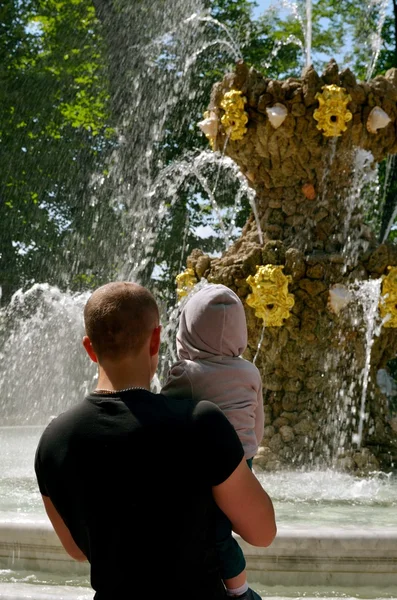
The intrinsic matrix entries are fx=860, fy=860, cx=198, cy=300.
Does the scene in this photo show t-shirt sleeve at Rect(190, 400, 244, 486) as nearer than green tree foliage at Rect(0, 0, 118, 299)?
Yes

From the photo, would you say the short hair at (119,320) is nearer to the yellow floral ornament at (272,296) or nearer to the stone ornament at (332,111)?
the yellow floral ornament at (272,296)

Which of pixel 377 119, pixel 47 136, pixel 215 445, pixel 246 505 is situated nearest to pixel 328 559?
pixel 246 505

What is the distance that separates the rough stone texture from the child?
4.00m

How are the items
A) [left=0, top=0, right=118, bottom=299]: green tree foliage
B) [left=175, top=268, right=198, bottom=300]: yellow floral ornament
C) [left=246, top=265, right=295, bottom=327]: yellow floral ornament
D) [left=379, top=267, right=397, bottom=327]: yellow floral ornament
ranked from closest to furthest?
[left=246, top=265, right=295, bottom=327]: yellow floral ornament
[left=379, top=267, right=397, bottom=327]: yellow floral ornament
[left=175, top=268, right=198, bottom=300]: yellow floral ornament
[left=0, top=0, right=118, bottom=299]: green tree foliage

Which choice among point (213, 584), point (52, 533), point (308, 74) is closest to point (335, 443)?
point (308, 74)

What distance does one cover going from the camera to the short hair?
176 centimetres

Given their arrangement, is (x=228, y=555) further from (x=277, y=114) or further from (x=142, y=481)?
(x=277, y=114)

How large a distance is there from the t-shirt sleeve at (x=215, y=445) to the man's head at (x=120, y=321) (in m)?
0.20

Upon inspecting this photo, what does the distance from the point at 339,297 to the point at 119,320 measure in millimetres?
4343

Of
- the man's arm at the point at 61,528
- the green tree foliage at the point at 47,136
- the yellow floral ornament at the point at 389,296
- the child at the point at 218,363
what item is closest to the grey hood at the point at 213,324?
the child at the point at 218,363

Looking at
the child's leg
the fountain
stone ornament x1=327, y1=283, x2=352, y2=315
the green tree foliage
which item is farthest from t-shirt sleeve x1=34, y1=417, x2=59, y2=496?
the green tree foliage

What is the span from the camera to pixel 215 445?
1664mm

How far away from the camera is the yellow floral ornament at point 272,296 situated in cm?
594

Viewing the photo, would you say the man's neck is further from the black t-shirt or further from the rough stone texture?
the rough stone texture
